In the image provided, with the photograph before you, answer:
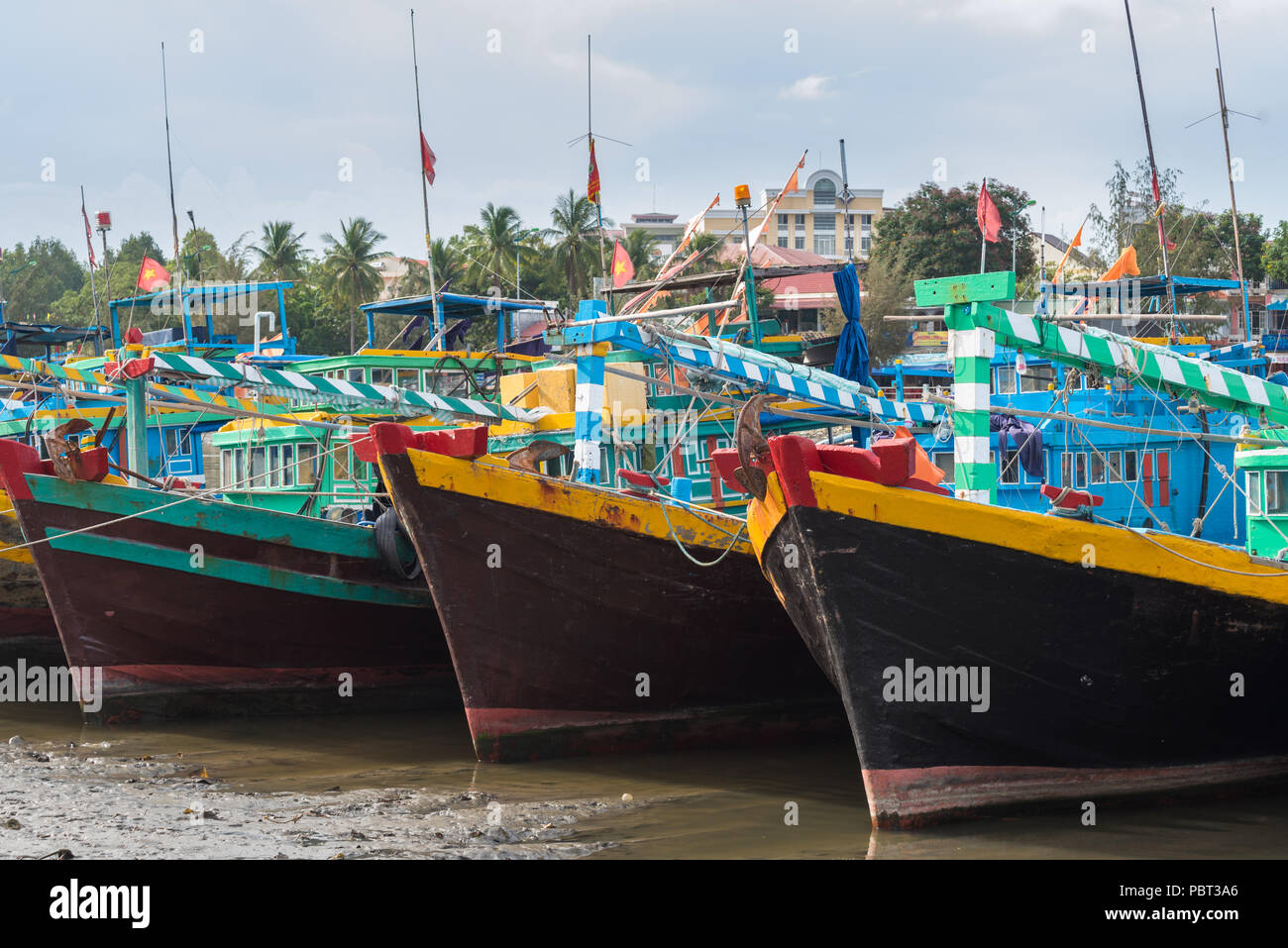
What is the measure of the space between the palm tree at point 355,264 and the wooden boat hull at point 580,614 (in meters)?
44.2

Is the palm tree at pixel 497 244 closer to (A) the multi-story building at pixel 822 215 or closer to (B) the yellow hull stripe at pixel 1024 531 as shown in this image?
(A) the multi-story building at pixel 822 215

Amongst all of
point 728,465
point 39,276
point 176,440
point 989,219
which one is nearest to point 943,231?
point 176,440

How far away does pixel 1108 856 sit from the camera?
7582mm

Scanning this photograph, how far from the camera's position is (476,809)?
8938 mm

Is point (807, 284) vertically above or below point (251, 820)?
above

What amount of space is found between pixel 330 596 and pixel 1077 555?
25.0ft

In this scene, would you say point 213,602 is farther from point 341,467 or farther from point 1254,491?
point 1254,491

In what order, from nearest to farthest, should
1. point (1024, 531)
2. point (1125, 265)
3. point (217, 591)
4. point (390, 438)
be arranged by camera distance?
point (1024, 531) → point (390, 438) → point (217, 591) → point (1125, 265)

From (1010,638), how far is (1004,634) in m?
0.05

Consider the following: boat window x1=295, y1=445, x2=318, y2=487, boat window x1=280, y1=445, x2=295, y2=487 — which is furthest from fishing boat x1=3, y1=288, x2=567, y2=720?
boat window x1=280, y1=445, x2=295, y2=487

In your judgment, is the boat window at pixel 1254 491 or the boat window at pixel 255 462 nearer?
the boat window at pixel 1254 491

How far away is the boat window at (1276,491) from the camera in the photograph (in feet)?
38.8

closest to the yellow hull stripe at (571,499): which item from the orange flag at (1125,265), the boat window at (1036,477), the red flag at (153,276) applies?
the boat window at (1036,477)

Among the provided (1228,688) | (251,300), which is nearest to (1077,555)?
(1228,688)
